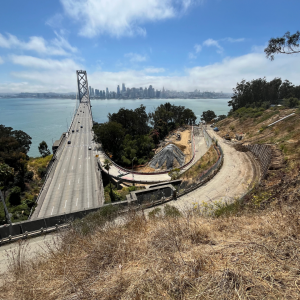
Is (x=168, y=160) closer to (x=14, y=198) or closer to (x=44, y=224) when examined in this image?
(x=44, y=224)

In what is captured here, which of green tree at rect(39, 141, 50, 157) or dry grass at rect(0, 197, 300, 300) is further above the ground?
dry grass at rect(0, 197, 300, 300)

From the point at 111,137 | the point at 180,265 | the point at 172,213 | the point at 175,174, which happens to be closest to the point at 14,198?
the point at 111,137

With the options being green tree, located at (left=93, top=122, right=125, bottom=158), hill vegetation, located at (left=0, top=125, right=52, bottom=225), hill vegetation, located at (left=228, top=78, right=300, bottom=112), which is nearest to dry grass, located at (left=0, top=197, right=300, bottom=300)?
hill vegetation, located at (left=0, top=125, right=52, bottom=225)

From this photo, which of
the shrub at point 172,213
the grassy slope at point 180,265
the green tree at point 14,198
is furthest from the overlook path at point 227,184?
the green tree at point 14,198

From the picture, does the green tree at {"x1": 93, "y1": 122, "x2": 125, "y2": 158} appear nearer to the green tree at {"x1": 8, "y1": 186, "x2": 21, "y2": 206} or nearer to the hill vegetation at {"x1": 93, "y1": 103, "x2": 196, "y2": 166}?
the hill vegetation at {"x1": 93, "y1": 103, "x2": 196, "y2": 166}

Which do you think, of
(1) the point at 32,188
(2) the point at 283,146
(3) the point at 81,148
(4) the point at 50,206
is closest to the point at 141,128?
(3) the point at 81,148
